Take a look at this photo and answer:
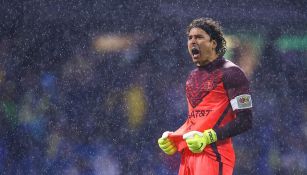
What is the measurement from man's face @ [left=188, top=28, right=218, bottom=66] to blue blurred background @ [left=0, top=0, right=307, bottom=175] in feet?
9.66

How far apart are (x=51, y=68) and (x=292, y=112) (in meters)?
2.75

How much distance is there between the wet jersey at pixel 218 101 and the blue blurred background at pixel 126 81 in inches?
118

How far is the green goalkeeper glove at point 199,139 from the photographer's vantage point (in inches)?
100

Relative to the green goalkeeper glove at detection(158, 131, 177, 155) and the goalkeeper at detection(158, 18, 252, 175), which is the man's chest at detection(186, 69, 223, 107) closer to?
the goalkeeper at detection(158, 18, 252, 175)

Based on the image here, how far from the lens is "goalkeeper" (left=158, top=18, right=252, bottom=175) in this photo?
260 cm

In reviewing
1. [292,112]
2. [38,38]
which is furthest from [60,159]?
[292,112]

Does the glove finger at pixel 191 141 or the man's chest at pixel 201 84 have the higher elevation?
the man's chest at pixel 201 84

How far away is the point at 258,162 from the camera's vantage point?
5.71 m

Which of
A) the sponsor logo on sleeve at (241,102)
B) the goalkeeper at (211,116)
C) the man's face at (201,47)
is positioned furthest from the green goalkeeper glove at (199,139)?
the man's face at (201,47)

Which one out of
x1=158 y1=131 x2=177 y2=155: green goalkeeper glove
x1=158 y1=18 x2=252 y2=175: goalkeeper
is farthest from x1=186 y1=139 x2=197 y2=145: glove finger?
x1=158 y1=131 x2=177 y2=155: green goalkeeper glove

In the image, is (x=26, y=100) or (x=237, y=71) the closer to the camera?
(x=237, y=71)

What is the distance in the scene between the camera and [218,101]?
267 cm

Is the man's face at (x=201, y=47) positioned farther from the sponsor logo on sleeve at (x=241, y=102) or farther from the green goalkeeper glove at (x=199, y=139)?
the green goalkeeper glove at (x=199, y=139)

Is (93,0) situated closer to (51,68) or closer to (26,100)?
(51,68)
